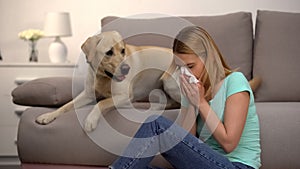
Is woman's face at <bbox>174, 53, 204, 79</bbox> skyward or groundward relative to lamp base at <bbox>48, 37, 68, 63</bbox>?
skyward

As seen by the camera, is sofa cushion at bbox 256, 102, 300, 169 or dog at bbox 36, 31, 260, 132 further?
dog at bbox 36, 31, 260, 132

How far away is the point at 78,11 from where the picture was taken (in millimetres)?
3469

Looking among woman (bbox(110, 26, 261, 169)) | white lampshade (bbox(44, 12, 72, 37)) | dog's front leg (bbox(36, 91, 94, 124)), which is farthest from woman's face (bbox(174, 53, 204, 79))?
white lampshade (bbox(44, 12, 72, 37))

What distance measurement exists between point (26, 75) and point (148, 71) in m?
1.16

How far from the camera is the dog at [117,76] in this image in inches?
79.0

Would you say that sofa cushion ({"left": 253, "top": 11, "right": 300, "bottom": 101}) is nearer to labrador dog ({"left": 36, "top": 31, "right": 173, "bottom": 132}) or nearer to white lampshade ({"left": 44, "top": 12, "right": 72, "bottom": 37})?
labrador dog ({"left": 36, "top": 31, "right": 173, "bottom": 132})

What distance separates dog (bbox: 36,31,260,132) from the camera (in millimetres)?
2008

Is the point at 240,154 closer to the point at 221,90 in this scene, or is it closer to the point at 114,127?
the point at 221,90

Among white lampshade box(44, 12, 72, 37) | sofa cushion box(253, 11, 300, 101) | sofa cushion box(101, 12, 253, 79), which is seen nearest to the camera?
sofa cushion box(253, 11, 300, 101)

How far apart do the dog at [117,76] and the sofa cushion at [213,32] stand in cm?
32

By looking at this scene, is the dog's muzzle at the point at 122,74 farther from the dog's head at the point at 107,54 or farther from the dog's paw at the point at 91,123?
the dog's paw at the point at 91,123

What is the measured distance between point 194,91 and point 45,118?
0.76 meters

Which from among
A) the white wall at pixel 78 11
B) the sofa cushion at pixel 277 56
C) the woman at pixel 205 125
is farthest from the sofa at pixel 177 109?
the white wall at pixel 78 11

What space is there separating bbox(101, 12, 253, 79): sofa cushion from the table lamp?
59 cm
